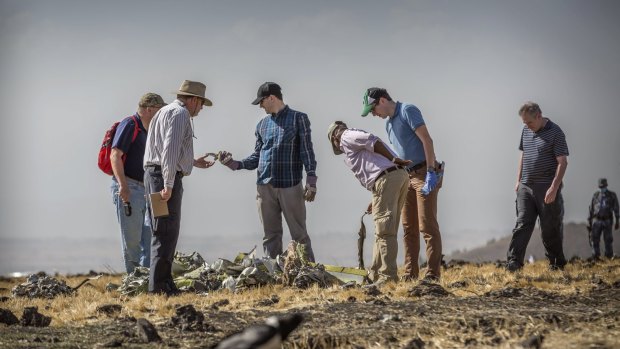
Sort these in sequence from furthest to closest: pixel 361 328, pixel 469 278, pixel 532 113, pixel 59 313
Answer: pixel 532 113 → pixel 469 278 → pixel 59 313 → pixel 361 328

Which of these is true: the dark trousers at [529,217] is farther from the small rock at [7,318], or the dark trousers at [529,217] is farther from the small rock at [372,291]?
the small rock at [7,318]

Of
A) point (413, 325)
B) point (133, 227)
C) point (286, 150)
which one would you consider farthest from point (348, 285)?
point (133, 227)

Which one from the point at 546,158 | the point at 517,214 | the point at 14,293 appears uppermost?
the point at 546,158

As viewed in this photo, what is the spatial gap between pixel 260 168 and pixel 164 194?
2.28m

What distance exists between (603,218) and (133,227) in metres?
13.7

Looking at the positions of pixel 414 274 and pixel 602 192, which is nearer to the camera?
pixel 414 274

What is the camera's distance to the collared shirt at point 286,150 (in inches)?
436

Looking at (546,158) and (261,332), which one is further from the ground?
(546,158)

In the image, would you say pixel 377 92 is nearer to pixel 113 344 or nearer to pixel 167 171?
pixel 167 171

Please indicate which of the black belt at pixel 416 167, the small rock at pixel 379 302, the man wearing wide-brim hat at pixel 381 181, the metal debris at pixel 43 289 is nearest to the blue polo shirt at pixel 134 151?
the metal debris at pixel 43 289

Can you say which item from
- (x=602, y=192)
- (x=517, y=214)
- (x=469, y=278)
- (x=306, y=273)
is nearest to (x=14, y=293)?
(x=306, y=273)

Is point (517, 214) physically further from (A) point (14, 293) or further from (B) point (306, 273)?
(A) point (14, 293)

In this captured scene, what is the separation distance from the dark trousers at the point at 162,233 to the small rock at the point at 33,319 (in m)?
1.56

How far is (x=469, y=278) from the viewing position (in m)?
10.7
